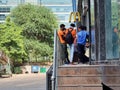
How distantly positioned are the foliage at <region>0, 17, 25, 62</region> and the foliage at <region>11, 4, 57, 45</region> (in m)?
5.34

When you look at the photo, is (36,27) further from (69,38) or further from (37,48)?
(69,38)

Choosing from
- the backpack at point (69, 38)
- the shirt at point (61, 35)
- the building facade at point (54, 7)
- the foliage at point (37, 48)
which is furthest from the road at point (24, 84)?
the building facade at point (54, 7)

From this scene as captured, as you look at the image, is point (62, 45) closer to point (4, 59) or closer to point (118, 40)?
point (118, 40)

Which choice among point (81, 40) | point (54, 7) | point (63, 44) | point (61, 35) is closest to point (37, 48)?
point (63, 44)

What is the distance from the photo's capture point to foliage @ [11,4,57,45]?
210 ft

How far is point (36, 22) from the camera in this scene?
64.9m

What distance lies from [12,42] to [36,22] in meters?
7.73

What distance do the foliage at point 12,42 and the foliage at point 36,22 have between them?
5338mm

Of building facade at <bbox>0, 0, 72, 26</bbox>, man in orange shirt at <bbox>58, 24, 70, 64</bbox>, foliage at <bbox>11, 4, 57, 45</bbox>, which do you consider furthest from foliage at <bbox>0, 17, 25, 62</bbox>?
building facade at <bbox>0, 0, 72, 26</bbox>

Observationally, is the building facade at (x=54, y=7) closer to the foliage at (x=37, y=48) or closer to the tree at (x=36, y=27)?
the tree at (x=36, y=27)

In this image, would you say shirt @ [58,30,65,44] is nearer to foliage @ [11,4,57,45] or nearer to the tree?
the tree

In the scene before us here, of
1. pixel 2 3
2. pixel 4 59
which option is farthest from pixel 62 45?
pixel 2 3

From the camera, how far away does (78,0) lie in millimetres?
26125

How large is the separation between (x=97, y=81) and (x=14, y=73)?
50.2m
